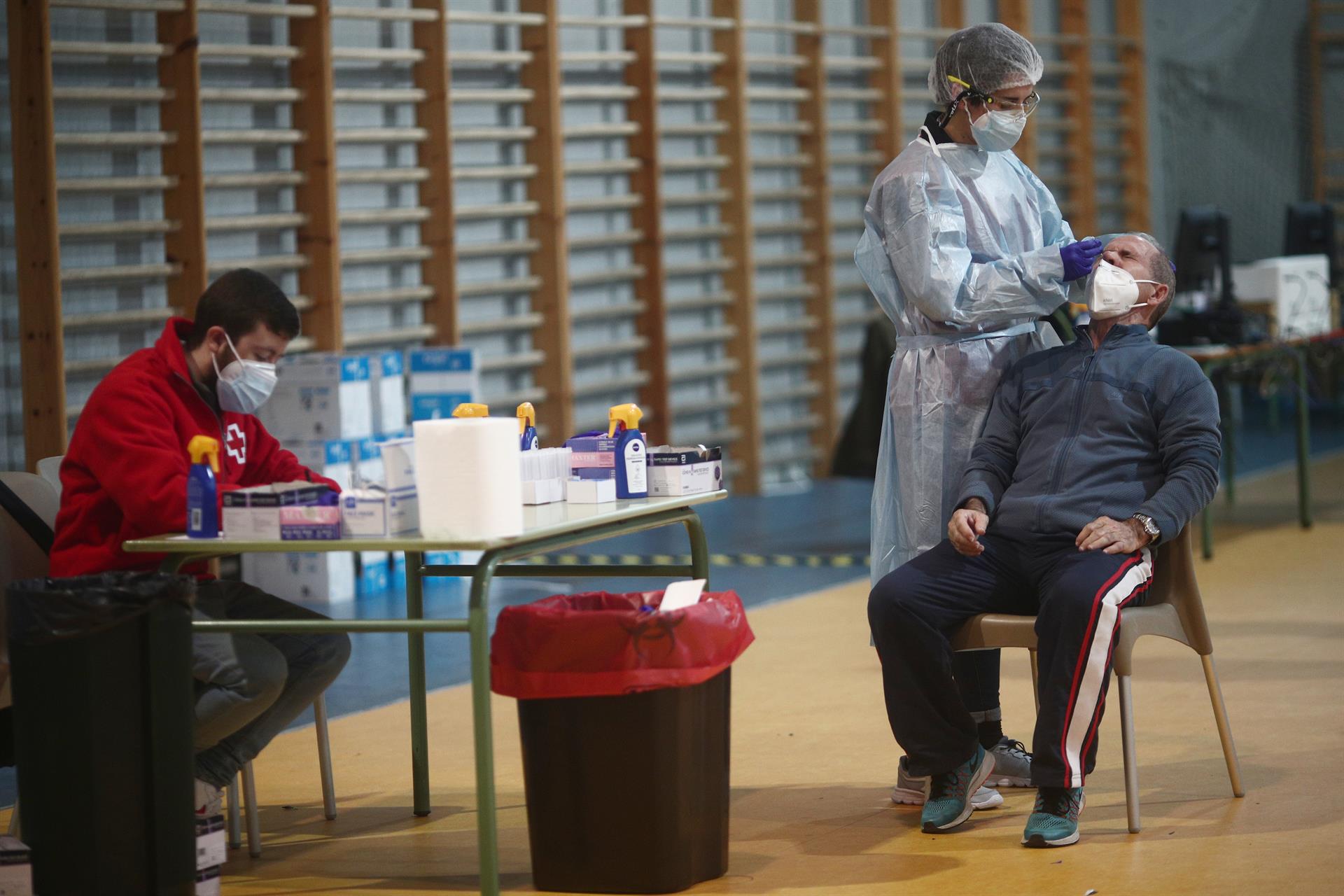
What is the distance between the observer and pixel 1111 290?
126 inches

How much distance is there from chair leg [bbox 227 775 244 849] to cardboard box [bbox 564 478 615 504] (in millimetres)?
837

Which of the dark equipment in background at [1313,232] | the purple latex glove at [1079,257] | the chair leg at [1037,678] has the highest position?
the dark equipment in background at [1313,232]

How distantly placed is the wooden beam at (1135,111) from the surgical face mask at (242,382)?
882cm

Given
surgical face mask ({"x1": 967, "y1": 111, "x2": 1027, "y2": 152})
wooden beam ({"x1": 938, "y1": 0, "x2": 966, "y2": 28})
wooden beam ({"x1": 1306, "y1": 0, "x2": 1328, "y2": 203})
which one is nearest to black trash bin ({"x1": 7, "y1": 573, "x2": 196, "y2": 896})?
surgical face mask ({"x1": 967, "y1": 111, "x2": 1027, "y2": 152})

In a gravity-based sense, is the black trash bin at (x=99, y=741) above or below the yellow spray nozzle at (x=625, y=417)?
below

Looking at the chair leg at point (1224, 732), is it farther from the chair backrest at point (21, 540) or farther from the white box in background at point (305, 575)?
the white box in background at point (305, 575)

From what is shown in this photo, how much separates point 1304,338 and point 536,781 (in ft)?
15.0

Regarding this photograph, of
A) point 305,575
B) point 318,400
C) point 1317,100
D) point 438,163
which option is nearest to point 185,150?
point 318,400

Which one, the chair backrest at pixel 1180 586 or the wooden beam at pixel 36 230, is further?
the wooden beam at pixel 36 230

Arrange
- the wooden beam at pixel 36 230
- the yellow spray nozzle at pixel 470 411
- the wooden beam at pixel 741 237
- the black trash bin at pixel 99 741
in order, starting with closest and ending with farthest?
the black trash bin at pixel 99 741, the yellow spray nozzle at pixel 470 411, the wooden beam at pixel 36 230, the wooden beam at pixel 741 237

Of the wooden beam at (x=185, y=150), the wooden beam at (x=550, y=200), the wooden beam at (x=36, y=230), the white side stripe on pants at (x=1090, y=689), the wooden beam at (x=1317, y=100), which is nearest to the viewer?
the white side stripe on pants at (x=1090, y=689)

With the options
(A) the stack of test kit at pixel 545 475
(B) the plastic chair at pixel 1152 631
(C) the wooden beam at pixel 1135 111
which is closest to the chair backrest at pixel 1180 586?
(B) the plastic chair at pixel 1152 631

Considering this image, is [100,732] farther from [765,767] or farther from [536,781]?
[765,767]

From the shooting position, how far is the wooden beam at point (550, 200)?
7.44 m
